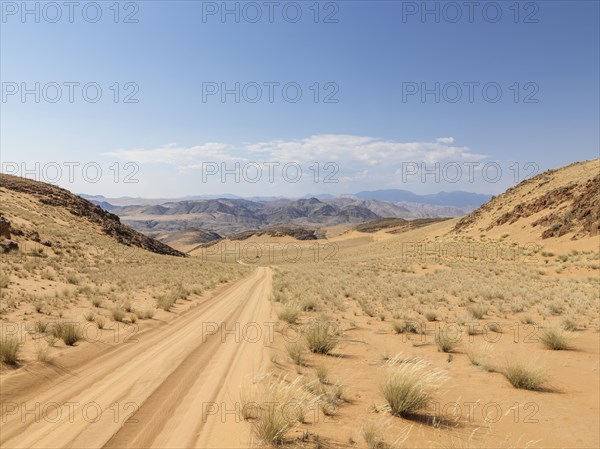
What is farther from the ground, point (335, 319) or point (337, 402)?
point (337, 402)

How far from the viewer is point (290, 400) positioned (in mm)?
4855

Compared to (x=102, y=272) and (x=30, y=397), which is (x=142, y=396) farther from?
(x=102, y=272)

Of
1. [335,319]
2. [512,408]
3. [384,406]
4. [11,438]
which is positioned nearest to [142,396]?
[11,438]

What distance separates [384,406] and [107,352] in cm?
648

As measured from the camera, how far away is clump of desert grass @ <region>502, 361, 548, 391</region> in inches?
253

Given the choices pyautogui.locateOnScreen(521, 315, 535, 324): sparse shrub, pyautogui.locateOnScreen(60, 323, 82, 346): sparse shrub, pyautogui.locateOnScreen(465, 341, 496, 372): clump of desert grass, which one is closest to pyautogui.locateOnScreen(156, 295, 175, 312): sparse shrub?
pyautogui.locateOnScreen(60, 323, 82, 346): sparse shrub

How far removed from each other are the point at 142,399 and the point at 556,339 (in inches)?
388

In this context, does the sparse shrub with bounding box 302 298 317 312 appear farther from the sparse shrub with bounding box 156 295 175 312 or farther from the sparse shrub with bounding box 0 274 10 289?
the sparse shrub with bounding box 0 274 10 289

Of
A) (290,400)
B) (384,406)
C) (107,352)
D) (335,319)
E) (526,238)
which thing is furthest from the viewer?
(526,238)

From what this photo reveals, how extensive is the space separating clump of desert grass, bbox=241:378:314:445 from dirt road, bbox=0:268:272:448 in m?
0.20

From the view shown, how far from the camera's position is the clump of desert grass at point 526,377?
643 centimetres

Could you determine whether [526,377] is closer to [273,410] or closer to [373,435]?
[373,435]

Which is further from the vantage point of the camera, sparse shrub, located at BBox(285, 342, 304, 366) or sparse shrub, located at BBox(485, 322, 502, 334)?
sparse shrub, located at BBox(485, 322, 502, 334)

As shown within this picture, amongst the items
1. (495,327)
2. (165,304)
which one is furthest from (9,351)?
(495,327)
